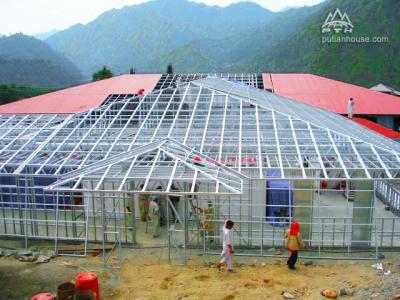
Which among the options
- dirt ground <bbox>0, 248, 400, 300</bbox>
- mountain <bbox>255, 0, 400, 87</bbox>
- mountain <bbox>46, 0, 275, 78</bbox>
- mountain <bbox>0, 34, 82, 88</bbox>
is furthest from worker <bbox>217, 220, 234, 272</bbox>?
mountain <bbox>46, 0, 275, 78</bbox>

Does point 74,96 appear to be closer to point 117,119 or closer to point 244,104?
point 117,119

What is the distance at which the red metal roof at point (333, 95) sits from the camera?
29.7 m

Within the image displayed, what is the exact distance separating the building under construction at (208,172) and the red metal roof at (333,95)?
1229 centimetres

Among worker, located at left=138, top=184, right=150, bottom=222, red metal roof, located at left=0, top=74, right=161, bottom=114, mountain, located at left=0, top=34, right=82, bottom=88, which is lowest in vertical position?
worker, located at left=138, top=184, right=150, bottom=222

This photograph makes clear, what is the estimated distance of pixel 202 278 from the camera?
12305 millimetres

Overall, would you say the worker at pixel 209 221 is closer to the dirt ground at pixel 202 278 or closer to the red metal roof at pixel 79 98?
the dirt ground at pixel 202 278

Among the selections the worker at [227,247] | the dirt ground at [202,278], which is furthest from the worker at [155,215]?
the worker at [227,247]

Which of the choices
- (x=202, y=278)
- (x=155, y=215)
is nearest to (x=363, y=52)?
(x=155, y=215)

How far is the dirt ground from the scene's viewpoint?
1137 cm
